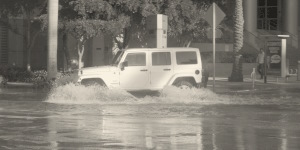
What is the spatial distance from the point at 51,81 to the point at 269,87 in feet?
34.1

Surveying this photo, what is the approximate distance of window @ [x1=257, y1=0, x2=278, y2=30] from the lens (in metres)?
69.7

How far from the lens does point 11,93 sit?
28.2 meters

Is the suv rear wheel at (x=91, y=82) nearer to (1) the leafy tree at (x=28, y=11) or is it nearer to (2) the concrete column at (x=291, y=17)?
(1) the leafy tree at (x=28, y=11)

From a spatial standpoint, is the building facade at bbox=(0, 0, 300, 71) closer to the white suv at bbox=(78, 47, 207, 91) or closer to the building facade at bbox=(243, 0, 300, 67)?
the building facade at bbox=(243, 0, 300, 67)

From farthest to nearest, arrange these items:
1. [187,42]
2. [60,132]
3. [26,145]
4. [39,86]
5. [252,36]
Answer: [252,36] → [187,42] → [39,86] → [60,132] → [26,145]

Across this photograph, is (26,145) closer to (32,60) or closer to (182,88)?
(182,88)

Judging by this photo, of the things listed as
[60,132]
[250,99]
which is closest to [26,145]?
[60,132]

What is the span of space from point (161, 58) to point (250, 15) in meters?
32.6

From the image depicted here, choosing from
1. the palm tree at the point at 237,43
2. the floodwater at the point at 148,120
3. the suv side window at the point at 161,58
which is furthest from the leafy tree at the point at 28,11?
the suv side window at the point at 161,58

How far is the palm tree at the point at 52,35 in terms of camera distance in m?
28.2

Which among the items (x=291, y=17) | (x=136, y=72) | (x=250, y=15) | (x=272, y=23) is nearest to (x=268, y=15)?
(x=272, y=23)

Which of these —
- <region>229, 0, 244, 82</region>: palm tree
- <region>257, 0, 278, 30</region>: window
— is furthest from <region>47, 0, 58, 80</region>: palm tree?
<region>257, 0, 278, 30</region>: window

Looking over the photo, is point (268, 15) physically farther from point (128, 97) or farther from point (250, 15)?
point (128, 97)

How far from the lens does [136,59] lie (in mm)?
24922
